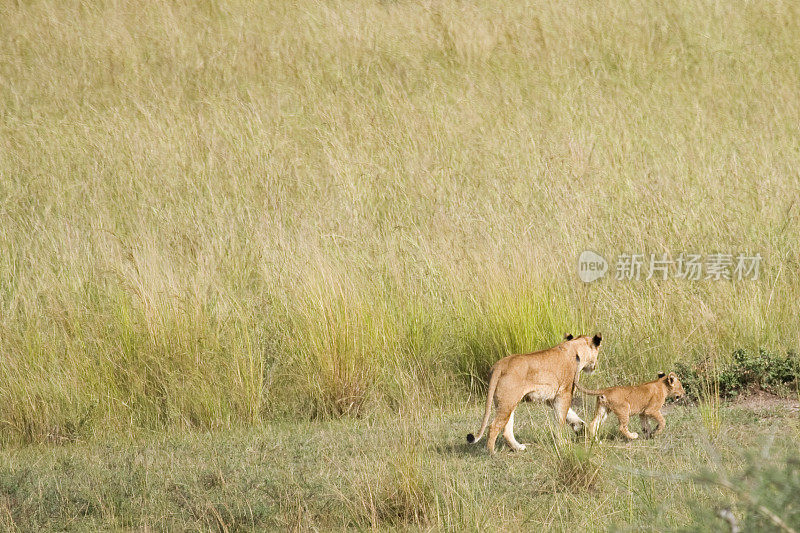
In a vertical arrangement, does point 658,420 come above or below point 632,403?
below

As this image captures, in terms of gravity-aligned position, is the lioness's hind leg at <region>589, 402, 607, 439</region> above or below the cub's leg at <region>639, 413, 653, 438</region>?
above

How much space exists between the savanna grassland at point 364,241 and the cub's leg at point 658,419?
0.17 metres

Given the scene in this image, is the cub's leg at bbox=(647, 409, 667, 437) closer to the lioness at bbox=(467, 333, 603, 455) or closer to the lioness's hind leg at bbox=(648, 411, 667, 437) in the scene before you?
the lioness's hind leg at bbox=(648, 411, 667, 437)

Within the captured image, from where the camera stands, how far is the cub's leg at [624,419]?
6.74 metres

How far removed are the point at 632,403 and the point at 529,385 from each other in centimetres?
87

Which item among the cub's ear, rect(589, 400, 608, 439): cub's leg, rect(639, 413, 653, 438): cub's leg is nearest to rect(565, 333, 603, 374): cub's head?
the cub's ear

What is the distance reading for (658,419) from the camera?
6891 mm

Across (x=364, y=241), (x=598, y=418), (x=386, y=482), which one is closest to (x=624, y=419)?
(x=598, y=418)

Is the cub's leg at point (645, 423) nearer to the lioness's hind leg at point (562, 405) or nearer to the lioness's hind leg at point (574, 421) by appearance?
the lioness's hind leg at point (574, 421)

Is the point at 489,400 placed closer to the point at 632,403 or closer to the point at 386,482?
the point at 386,482

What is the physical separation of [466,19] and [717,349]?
11.0 metres

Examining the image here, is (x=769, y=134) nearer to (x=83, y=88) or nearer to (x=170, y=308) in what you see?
(x=170, y=308)

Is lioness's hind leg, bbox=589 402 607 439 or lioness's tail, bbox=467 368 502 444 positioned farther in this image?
lioness's hind leg, bbox=589 402 607 439

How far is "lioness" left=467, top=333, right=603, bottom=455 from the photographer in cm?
637
